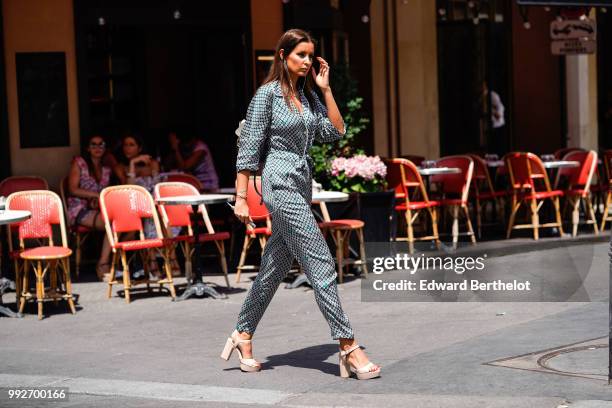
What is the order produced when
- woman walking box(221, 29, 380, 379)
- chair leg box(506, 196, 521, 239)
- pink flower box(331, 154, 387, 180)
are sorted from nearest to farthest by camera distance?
woman walking box(221, 29, 380, 379)
pink flower box(331, 154, 387, 180)
chair leg box(506, 196, 521, 239)

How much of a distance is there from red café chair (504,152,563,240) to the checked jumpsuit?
310 inches

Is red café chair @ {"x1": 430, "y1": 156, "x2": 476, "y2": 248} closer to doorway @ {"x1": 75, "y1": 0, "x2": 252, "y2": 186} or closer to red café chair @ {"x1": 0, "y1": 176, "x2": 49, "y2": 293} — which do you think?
doorway @ {"x1": 75, "y1": 0, "x2": 252, "y2": 186}

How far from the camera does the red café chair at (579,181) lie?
15.2 metres

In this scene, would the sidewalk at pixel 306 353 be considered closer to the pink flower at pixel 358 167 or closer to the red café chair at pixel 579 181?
the pink flower at pixel 358 167

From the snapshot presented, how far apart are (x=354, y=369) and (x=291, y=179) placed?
3.89 feet

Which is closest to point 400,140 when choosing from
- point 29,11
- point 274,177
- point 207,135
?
point 207,135

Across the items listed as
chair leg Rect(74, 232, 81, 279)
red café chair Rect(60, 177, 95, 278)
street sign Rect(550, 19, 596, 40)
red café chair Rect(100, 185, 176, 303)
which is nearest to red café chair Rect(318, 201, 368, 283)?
red café chair Rect(100, 185, 176, 303)

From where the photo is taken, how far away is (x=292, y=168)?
7.32 meters

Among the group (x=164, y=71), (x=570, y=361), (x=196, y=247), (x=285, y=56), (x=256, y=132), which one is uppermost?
(x=164, y=71)

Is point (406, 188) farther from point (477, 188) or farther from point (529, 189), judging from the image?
point (477, 188)

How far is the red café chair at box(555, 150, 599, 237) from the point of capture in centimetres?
1516

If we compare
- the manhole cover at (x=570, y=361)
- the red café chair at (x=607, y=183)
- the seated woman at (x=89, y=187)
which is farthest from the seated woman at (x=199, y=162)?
the manhole cover at (x=570, y=361)

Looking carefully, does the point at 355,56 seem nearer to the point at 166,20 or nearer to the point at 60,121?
the point at 166,20

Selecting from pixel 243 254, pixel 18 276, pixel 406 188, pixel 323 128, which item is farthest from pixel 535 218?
pixel 323 128
